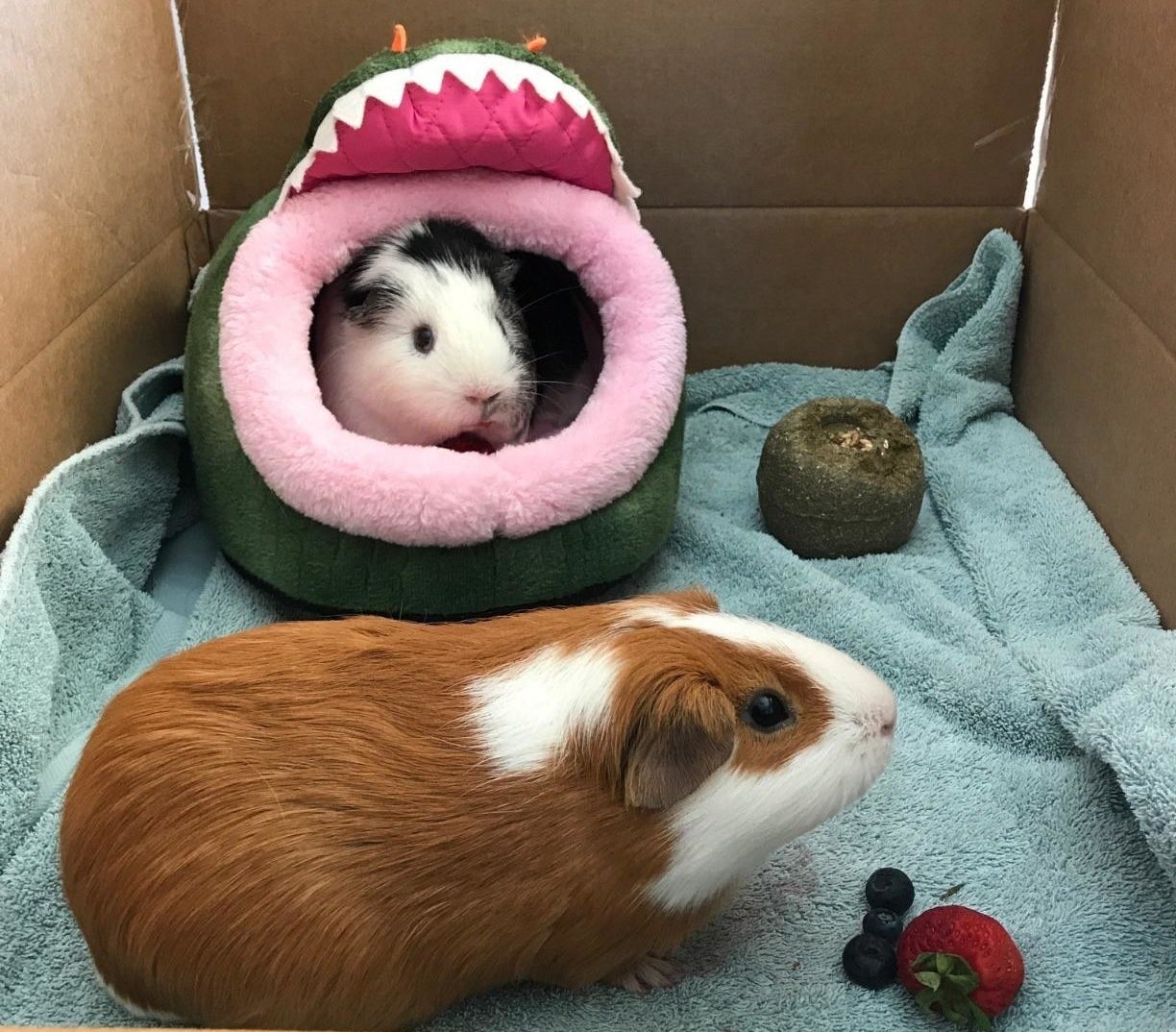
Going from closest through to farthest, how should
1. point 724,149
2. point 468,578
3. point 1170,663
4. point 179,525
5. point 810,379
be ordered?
1. point 1170,663
2. point 468,578
3. point 179,525
4. point 724,149
5. point 810,379

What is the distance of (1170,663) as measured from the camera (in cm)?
130

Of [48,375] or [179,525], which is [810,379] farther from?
[48,375]

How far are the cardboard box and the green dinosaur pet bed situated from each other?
23cm

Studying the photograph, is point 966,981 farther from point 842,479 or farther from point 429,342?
point 429,342

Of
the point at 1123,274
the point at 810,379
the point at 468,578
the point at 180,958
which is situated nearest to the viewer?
the point at 180,958

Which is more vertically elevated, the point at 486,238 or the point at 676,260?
the point at 486,238

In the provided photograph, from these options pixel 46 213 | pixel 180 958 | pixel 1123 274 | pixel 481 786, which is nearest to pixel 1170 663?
pixel 1123 274

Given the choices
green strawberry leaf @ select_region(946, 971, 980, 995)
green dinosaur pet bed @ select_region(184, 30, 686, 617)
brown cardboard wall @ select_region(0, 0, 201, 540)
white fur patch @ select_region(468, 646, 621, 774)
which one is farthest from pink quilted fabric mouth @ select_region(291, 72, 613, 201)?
green strawberry leaf @ select_region(946, 971, 980, 995)

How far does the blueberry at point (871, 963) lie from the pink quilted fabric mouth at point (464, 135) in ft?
3.76

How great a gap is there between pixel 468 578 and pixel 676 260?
0.86m

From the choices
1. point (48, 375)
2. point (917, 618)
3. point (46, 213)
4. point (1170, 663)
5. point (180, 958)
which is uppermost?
point (46, 213)

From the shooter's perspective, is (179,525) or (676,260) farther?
(676,260)

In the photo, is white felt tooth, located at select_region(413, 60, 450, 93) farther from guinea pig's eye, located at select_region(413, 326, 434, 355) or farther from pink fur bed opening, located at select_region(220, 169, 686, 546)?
guinea pig's eye, located at select_region(413, 326, 434, 355)

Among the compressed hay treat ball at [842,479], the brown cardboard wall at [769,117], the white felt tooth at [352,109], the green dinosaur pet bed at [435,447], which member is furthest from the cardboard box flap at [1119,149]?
the white felt tooth at [352,109]
